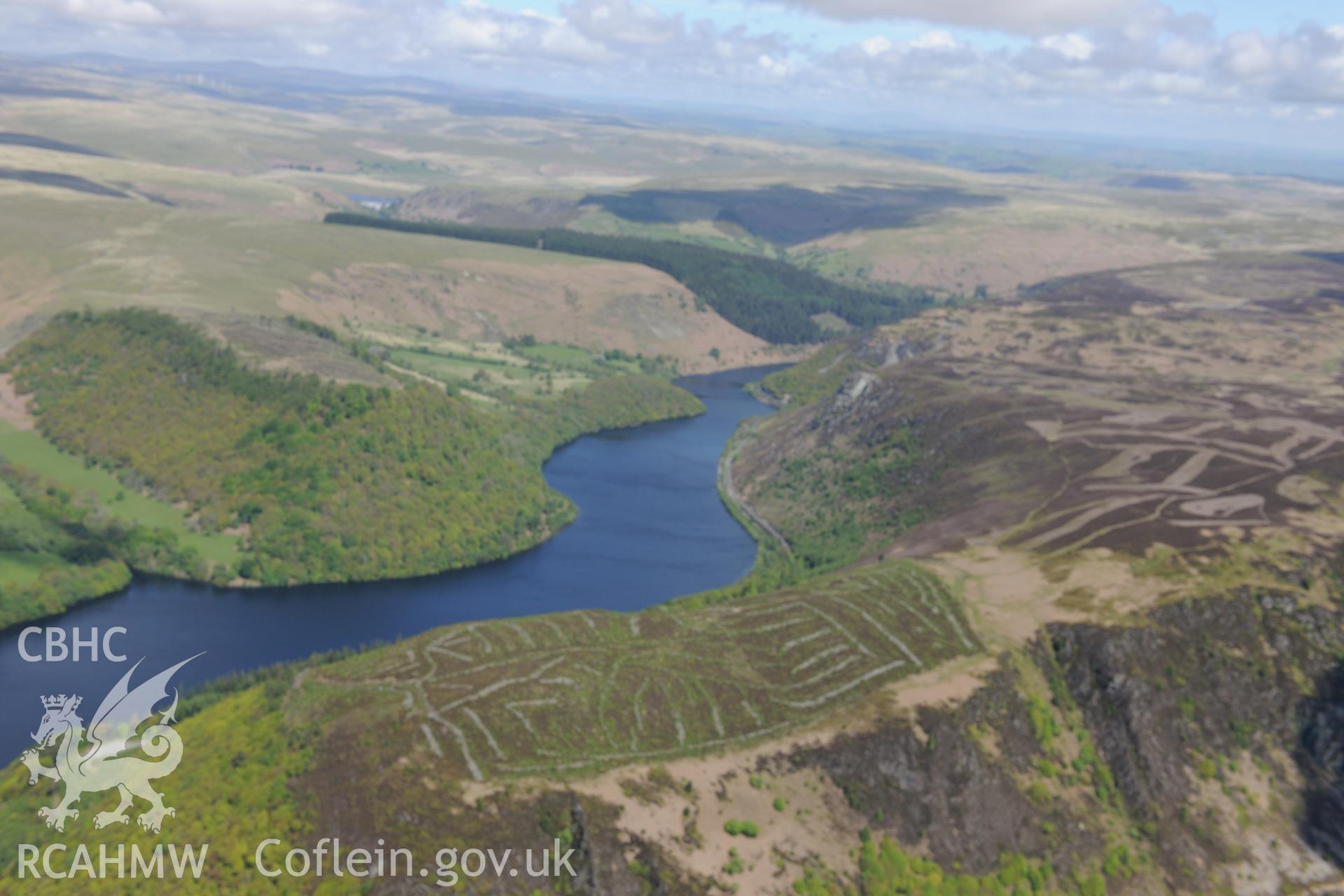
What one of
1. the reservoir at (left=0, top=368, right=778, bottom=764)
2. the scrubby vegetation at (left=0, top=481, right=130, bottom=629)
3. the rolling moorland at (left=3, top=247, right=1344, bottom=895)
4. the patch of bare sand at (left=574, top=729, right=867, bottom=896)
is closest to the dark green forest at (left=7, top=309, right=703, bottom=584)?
the scrubby vegetation at (left=0, top=481, right=130, bottom=629)

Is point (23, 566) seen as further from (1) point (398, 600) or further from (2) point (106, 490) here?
(1) point (398, 600)

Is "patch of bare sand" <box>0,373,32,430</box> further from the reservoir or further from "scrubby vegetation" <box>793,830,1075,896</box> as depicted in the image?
"scrubby vegetation" <box>793,830,1075,896</box>

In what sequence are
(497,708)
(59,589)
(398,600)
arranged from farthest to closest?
1. (398,600)
2. (59,589)
3. (497,708)

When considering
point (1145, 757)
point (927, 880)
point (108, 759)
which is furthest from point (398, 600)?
point (1145, 757)

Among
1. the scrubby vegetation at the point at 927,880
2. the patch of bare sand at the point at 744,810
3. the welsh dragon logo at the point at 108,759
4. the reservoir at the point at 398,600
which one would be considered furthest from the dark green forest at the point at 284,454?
the scrubby vegetation at the point at 927,880

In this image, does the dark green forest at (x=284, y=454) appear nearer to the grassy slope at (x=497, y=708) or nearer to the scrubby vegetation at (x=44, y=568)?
the scrubby vegetation at (x=44, y=568)
